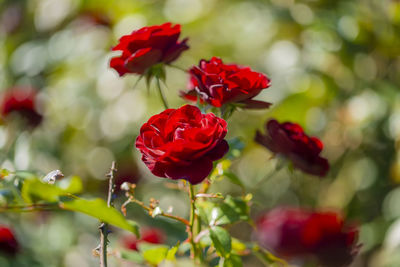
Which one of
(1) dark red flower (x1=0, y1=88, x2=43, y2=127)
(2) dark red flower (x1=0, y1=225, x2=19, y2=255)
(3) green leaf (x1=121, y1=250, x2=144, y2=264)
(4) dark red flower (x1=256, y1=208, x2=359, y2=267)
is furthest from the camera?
(1) dark red flower (x1=0, y1=88, x2=43, y2=127)

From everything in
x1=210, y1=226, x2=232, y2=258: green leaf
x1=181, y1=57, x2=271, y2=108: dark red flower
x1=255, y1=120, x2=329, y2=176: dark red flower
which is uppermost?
x1=181, y1=57, x2=271, y2=108: dark red flower

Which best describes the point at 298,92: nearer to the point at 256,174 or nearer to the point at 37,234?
the point at 256,174

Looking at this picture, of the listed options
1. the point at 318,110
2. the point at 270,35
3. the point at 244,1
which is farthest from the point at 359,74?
the point at 244,1

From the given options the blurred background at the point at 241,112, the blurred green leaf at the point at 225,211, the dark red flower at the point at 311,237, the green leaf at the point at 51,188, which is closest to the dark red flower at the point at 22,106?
the blurred background at the point at 241,112

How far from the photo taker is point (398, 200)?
4.86 ft

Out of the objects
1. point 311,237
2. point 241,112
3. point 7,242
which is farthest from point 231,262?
point 241,112

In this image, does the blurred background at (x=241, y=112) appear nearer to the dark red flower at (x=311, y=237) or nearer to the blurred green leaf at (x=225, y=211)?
the dark red flower at (x=311, y=237)

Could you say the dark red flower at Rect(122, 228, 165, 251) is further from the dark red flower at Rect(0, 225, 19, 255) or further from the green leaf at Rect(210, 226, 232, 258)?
the green leaf at Rect(210, 226, 232, 258)

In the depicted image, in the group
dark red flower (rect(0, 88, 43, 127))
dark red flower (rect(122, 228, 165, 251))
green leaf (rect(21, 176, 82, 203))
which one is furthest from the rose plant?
dark red flower (rect(0, 88, 43, 127))

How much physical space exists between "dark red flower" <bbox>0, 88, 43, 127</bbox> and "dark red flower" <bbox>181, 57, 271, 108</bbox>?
37.7 inches

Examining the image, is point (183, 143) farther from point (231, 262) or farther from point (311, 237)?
point (311, 237)

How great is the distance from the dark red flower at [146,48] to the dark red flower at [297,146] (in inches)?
6.9

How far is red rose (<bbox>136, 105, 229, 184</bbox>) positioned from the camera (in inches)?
21.5

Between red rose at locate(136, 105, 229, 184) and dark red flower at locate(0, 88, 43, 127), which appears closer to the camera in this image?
red rose at locate(136, 105, 229, 184)
